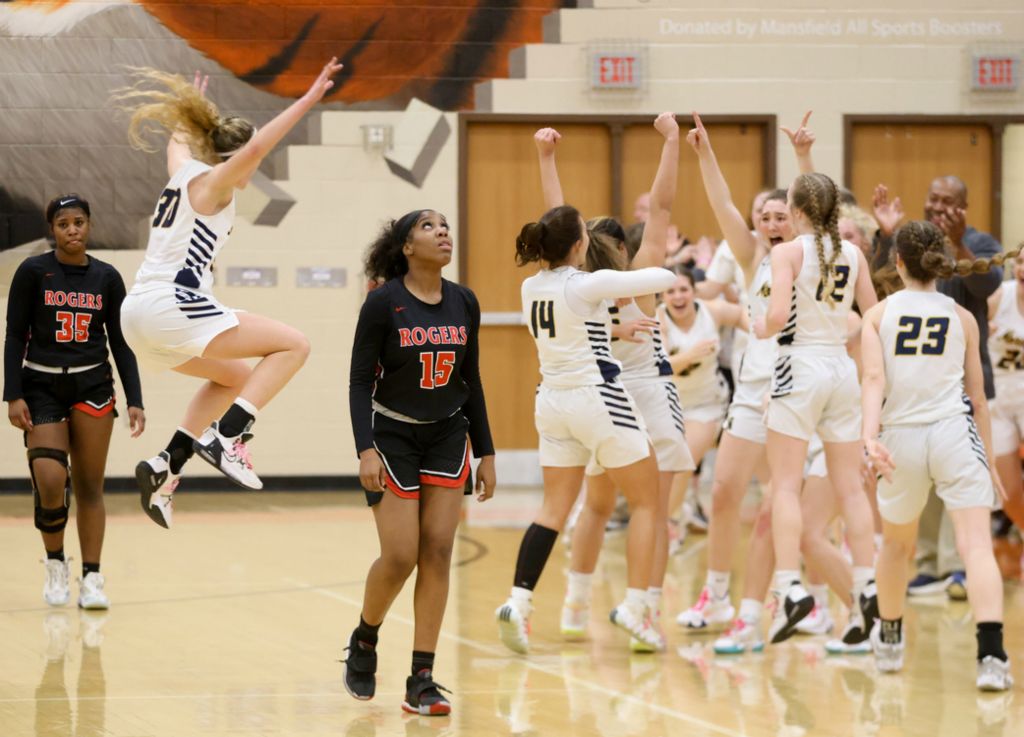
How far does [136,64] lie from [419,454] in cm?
741

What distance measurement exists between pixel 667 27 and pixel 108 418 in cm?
662

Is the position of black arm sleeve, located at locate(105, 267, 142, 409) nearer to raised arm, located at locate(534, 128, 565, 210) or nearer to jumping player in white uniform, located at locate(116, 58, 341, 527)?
jumping player in white uniform, located at locate(116, 58, 341, 527)

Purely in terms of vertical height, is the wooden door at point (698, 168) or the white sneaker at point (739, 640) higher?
the wooden door at point (698, 168)

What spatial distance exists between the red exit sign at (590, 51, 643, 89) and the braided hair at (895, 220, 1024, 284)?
21.3 ft

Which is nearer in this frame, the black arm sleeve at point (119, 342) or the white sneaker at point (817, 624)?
the white sneaker at point (817, 624)

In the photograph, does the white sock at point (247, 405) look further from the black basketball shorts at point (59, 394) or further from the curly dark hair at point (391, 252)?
the black basketball shorts at point (59, 394)

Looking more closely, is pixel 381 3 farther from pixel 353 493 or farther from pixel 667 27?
pixel 353 493

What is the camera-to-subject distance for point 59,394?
6.91 meters

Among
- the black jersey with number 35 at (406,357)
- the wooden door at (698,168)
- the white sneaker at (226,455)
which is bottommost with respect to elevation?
the white sneaker at (226,455)

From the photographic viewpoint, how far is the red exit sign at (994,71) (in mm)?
12055

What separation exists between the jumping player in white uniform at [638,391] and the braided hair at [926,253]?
3.22 feet

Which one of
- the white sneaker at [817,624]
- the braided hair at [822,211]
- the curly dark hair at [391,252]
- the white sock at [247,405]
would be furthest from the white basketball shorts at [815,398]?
the white sock at [247,405]

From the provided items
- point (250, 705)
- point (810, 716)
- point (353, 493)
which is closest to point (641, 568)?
point (810, 716)

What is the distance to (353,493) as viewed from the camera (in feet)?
38.6
